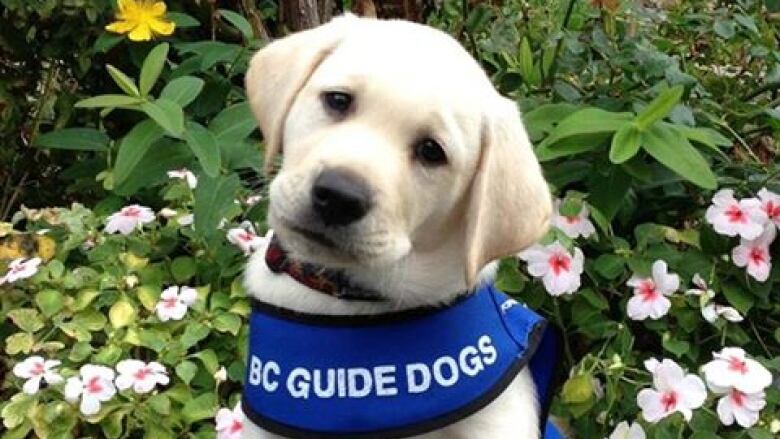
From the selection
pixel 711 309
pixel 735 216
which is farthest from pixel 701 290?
pixel 735 216

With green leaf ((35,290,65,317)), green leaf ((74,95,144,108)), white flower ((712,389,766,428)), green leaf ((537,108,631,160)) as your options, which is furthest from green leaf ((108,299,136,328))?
white flower ((712,389,766,428))

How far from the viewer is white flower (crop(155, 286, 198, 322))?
3.22 m

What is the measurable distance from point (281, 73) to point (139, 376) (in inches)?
33.9

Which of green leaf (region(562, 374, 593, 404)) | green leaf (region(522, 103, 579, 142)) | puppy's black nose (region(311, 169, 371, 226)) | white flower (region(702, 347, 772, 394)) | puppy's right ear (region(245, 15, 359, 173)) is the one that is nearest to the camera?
puppy's black nose (region(311, 169, 371, 226))

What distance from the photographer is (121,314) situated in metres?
3.24

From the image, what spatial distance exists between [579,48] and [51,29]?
1506mm

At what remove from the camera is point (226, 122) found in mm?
3416

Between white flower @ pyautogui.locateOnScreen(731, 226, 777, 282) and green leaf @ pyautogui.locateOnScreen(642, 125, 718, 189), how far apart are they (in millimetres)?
268

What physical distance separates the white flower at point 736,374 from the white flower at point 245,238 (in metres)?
1.07

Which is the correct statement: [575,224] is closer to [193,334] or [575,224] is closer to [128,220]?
[193,334]

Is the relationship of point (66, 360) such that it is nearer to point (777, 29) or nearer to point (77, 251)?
point (77, 251)

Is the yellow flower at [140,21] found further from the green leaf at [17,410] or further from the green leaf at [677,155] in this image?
the green leaf at [677,155]

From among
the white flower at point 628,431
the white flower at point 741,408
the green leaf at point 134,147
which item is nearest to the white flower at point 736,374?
the white flower at point 741,408

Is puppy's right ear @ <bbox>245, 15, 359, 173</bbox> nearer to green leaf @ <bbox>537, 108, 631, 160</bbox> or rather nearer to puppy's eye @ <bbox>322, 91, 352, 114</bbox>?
puppy's eye @ <bbox>322, 91, 352, 114</bbox>
